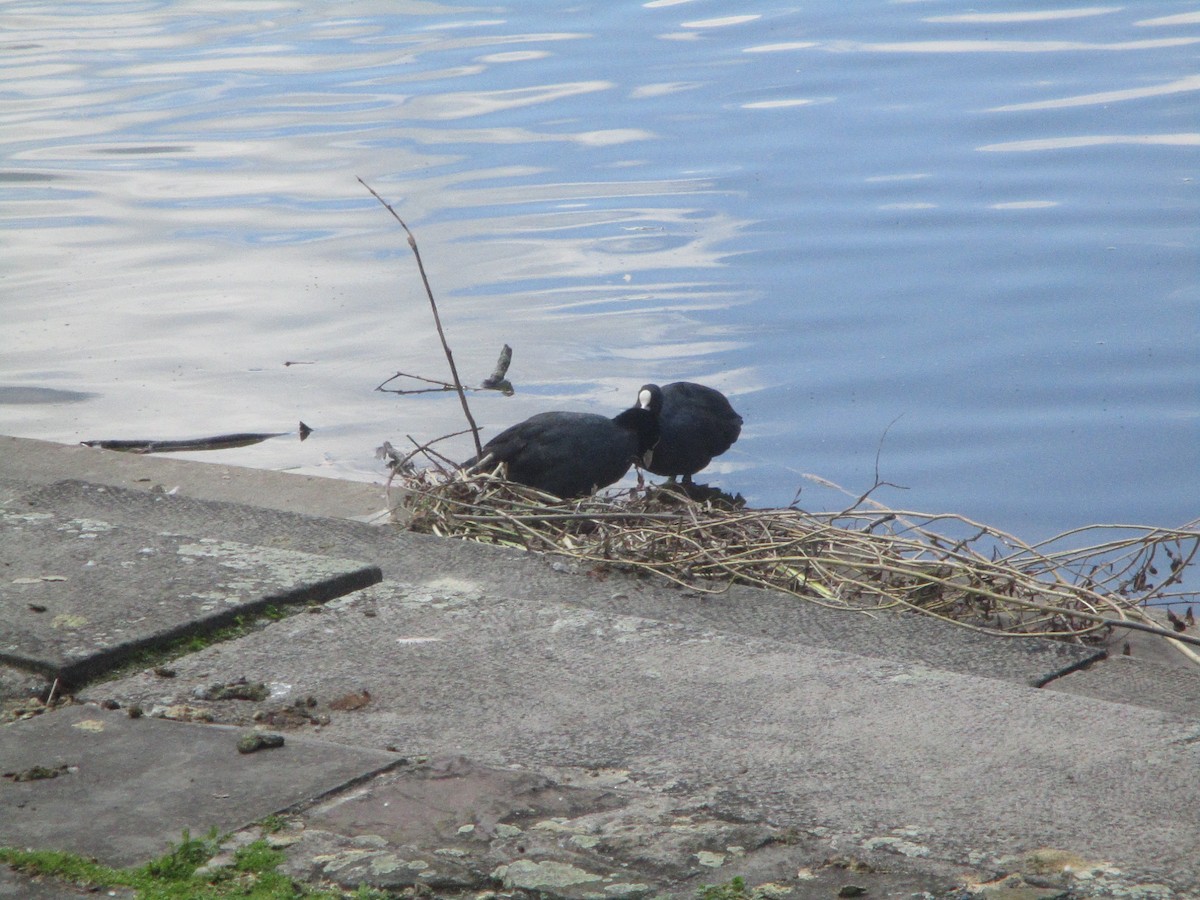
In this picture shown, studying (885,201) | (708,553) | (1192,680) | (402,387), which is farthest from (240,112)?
(1192,680)

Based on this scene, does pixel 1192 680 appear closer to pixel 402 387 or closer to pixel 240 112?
pixel 402 387

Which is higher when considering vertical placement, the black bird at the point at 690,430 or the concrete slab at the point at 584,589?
the concrete slab at the point at 584,589

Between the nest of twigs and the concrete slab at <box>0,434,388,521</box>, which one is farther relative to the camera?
the concrete slab at <box>0,434,388,521</box>

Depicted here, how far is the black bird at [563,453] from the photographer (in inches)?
206

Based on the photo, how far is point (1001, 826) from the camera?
6.55 feet

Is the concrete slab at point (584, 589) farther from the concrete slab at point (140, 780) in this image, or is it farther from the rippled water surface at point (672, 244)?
the rippled water surface at point (672, 244)

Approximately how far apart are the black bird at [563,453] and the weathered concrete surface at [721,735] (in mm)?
1935

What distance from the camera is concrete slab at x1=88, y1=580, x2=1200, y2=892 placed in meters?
2.03

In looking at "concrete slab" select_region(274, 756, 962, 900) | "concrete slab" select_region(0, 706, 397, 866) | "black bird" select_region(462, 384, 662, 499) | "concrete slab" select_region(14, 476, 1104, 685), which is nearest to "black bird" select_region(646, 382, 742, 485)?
"black bird" select_region(462, 384, 662, 499)

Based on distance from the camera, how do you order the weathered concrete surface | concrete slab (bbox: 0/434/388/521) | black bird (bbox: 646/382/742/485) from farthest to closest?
1. black bird (bbox: 646/382/742/485)
2. concrete slab (bbox: 0/434/388/521)
3. the weathered concrete surface

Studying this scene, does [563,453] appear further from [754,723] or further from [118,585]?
[754,723]

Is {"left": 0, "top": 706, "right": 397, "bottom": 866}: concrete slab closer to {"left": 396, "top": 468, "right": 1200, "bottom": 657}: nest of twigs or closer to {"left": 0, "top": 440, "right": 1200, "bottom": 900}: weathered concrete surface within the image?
{"left": 0, "top": 440, "right": 1200, "bottom": 900}: weathered concrete surface

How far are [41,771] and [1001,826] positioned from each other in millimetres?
1331

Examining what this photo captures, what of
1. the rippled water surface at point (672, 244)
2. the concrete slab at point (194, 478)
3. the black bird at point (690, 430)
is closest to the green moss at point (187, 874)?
the concrete slab at point (194, 478)
